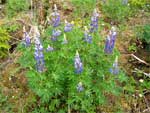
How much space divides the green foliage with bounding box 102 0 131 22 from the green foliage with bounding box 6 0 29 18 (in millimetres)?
1244

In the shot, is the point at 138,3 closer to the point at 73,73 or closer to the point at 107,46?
the point at 107,46

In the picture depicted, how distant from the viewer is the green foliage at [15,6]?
210 inches

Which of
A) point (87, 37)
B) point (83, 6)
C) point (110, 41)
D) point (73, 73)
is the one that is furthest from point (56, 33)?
point (83, 6)

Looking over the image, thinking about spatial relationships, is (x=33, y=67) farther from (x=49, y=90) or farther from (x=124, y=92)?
(x=124, y=92)

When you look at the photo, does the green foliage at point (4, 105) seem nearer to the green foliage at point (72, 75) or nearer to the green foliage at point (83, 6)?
the green foliage at point (72, 75)

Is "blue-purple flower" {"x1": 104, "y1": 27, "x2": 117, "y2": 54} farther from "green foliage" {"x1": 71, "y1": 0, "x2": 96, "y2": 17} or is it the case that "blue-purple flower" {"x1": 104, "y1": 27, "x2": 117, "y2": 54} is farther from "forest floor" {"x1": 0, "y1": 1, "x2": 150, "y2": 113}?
"green foliage" {"x1": 71, "y1": 0, "x2": 96, "y2": 17}

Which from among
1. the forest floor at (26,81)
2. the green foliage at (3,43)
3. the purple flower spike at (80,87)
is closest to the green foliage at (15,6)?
the green foliage at (3,43)

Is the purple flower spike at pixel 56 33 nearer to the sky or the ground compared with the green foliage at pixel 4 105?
nearer to the sky

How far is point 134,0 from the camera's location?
5277 millimetres

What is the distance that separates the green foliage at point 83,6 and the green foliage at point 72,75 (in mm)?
1360

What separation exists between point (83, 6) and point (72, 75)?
1803mm

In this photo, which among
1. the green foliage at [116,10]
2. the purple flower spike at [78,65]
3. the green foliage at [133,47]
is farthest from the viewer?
the green foliage at [116,10]

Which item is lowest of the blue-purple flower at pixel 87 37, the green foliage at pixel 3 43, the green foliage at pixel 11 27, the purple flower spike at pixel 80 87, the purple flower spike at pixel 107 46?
the purple flower spike at pixel 80 87

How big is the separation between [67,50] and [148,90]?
47.9 inches
